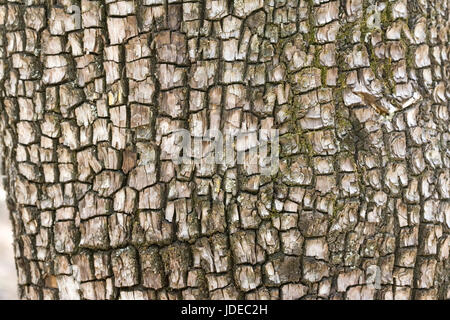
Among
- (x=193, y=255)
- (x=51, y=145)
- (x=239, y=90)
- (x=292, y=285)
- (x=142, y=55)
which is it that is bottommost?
(x=292, y=285)

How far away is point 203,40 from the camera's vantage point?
1631 mm

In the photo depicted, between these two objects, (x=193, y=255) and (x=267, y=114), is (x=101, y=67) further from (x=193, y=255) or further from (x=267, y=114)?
(x=193, y=255)

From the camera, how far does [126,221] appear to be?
169 centimetres

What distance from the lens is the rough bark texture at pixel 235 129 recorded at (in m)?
1.64

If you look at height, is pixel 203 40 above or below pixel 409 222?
above

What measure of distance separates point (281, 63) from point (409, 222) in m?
0.62

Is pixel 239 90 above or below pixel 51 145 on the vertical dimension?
above

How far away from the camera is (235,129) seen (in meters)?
1.64

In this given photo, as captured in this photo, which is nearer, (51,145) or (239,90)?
(239,90)

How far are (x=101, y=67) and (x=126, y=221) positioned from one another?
0.46 meters

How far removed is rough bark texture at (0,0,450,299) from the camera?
64.5 inches

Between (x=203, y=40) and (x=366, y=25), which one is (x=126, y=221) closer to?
(x=203, y=40)

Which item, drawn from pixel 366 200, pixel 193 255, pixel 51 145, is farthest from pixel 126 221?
pixel 366 200

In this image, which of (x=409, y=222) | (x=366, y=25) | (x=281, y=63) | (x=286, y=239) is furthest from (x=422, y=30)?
(x=286, y=239)
